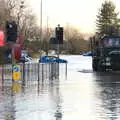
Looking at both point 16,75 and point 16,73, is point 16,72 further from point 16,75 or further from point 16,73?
point 16,75

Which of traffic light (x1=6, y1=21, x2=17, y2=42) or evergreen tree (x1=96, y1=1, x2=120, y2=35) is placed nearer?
traffic light (x1=6, y1=21, x2=17, y2=42)

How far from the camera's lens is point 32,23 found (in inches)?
4646

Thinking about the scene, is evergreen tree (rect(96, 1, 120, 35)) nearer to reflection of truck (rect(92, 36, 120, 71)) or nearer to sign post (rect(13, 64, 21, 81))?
reflection of truck (rect(92, 36, 120, 71))

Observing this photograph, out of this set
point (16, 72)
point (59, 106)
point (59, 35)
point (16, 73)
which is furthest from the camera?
point (59, 35)

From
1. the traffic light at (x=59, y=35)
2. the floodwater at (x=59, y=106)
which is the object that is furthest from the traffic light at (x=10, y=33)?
the traffic light at (x=59, y=35)

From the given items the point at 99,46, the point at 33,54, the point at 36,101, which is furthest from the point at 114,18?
the point at 36,101

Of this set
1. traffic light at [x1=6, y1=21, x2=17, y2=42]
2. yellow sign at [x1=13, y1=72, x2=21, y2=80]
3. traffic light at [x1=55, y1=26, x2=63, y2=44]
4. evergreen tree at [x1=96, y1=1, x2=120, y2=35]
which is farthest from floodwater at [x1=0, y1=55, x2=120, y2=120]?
evergreen tree at [x1=96, y1=1, x2=120, y2=35]

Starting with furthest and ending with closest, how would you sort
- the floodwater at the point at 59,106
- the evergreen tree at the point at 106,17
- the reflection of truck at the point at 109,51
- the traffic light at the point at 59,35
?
the evergreen tree at the point at 106,17, the reflection of truck at the point at 109,51, the traffic light at the point at 59,35, the floodwater at the point at 59,106

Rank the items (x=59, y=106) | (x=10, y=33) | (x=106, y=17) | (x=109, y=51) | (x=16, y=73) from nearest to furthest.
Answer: (x=59, y=106) → (x=10, y=33) → (x=16, y=73) → (x=109, y=51) → (x=106, y=17)

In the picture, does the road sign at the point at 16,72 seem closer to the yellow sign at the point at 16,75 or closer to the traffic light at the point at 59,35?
the yellow sign at the point at 16,75

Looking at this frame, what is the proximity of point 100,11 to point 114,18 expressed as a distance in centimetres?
424

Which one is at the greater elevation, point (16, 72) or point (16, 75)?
point (16, 72)

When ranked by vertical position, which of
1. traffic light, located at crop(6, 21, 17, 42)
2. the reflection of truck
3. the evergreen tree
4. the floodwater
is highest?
the evergreen tree

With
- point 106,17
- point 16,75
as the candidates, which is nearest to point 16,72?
point 16,75
